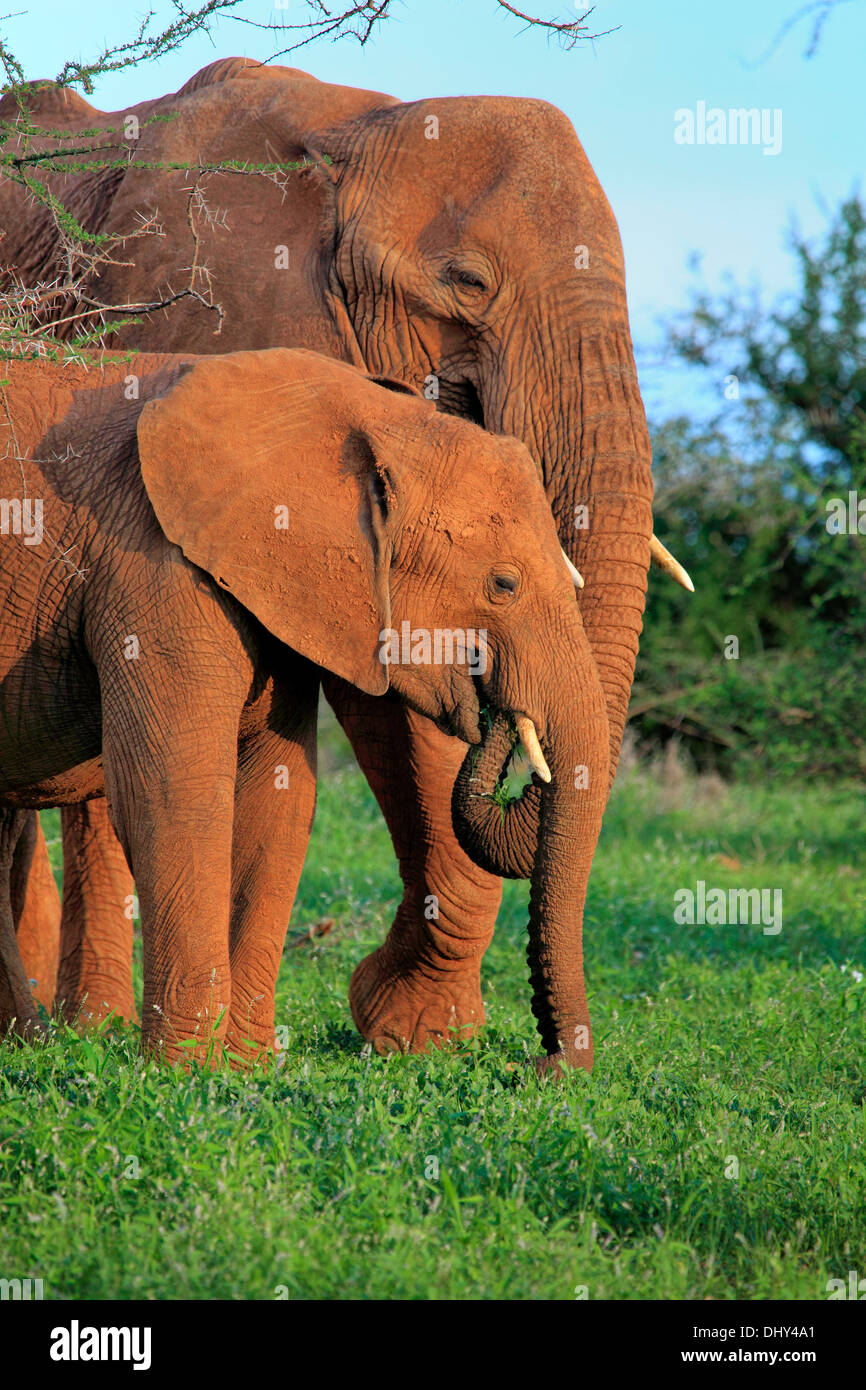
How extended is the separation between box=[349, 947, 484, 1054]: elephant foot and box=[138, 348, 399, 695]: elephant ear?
1782 millimetres

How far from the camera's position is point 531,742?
17.1 ft

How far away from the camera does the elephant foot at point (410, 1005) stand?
6.54 meters

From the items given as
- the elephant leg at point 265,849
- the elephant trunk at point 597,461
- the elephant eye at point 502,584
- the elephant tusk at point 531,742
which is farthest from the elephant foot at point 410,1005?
the elephant eye at point 502,584

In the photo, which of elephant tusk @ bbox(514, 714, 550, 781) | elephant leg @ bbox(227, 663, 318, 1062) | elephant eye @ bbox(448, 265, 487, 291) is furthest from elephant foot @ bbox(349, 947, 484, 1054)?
elephant eye @ bbox(448, 265, 487, 291)

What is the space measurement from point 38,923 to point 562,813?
3.37 metres

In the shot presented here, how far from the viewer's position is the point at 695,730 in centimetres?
1795

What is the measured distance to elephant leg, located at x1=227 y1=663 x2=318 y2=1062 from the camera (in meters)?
5.88

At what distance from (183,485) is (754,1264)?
281 cm

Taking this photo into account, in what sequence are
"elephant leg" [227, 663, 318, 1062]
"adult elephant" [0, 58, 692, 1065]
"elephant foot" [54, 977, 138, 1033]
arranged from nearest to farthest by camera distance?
"elephant leg" [227, 663, 318, 1062], "adult elephant" [0, 58, 692, 1065], "elephant foot" [54, 977, 138, 1033]

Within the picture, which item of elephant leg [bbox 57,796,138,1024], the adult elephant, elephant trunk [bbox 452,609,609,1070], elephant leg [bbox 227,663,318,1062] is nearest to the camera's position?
elephant trunk [bbox 452,609,609,1070]
